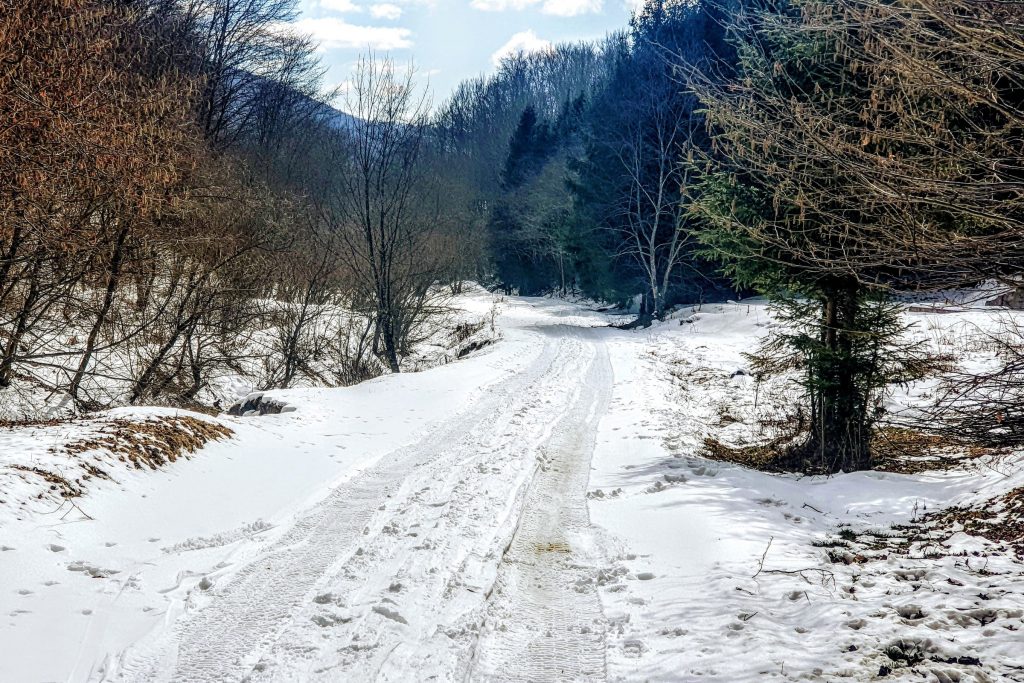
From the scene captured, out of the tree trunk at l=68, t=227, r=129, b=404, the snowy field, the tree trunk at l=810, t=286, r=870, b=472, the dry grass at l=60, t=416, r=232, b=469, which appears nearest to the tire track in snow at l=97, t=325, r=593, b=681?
the snowy field

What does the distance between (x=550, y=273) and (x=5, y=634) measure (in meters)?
48.9

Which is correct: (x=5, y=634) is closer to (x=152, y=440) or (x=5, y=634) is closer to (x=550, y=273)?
(x=152, y=440)

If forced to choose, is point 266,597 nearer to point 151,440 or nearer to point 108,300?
point 151,440

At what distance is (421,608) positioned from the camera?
4.23 meters

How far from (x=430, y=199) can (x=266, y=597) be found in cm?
2790

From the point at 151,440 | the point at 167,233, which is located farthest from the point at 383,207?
the point at 151,440

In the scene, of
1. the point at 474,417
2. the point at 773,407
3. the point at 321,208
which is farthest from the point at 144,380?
the point at 773,407

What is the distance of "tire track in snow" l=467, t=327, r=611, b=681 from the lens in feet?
12.2

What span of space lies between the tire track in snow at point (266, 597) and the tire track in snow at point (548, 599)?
0.77 meters

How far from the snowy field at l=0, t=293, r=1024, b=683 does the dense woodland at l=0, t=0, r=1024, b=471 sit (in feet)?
4.82

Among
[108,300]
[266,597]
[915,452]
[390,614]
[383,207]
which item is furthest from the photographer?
[383,207]

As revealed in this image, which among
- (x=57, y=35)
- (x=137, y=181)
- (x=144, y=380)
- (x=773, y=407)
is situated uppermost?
(x=57, y=35)

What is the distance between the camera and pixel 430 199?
30.9 meters

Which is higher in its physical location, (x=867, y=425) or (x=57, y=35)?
(x=57, y=35)
